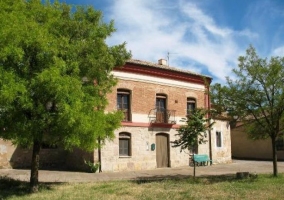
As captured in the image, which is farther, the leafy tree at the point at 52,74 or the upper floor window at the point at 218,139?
the upper floor window at the point at 218,139

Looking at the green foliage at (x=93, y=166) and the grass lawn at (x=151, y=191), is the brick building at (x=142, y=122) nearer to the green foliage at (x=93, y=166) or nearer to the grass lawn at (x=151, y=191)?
the green foliage at (x=93, y=166)

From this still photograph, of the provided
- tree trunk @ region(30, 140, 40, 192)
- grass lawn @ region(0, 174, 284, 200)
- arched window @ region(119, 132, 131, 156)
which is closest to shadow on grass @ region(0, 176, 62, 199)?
grass lawn @ region(0, 174, 284, 200)

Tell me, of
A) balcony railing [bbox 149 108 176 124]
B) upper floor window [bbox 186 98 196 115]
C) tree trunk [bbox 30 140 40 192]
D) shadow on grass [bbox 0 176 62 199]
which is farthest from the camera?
upper floor window [bbox 186 98 196 115]

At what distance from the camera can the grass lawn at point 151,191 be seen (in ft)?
36.1

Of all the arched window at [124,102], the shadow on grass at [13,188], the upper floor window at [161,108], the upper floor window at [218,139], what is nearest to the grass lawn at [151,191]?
the shadow on grass at [13,188]

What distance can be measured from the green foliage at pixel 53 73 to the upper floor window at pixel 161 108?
9.90 metres

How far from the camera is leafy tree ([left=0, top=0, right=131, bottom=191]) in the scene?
34.0 ft

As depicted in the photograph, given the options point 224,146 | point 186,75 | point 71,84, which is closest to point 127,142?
point 186,75

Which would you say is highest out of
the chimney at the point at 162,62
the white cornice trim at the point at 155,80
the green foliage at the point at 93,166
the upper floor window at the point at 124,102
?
the chimney at the point at 162,62

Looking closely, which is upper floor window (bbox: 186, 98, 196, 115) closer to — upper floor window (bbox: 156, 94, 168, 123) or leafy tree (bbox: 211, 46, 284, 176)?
upper floor window (bbox: 156, 94, 168, 123)

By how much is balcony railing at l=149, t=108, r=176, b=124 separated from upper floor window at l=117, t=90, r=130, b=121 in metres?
1.72

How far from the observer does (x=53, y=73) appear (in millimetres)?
10375

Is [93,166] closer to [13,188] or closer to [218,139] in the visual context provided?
[13,188]

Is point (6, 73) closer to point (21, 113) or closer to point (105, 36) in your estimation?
point (21, 113)
